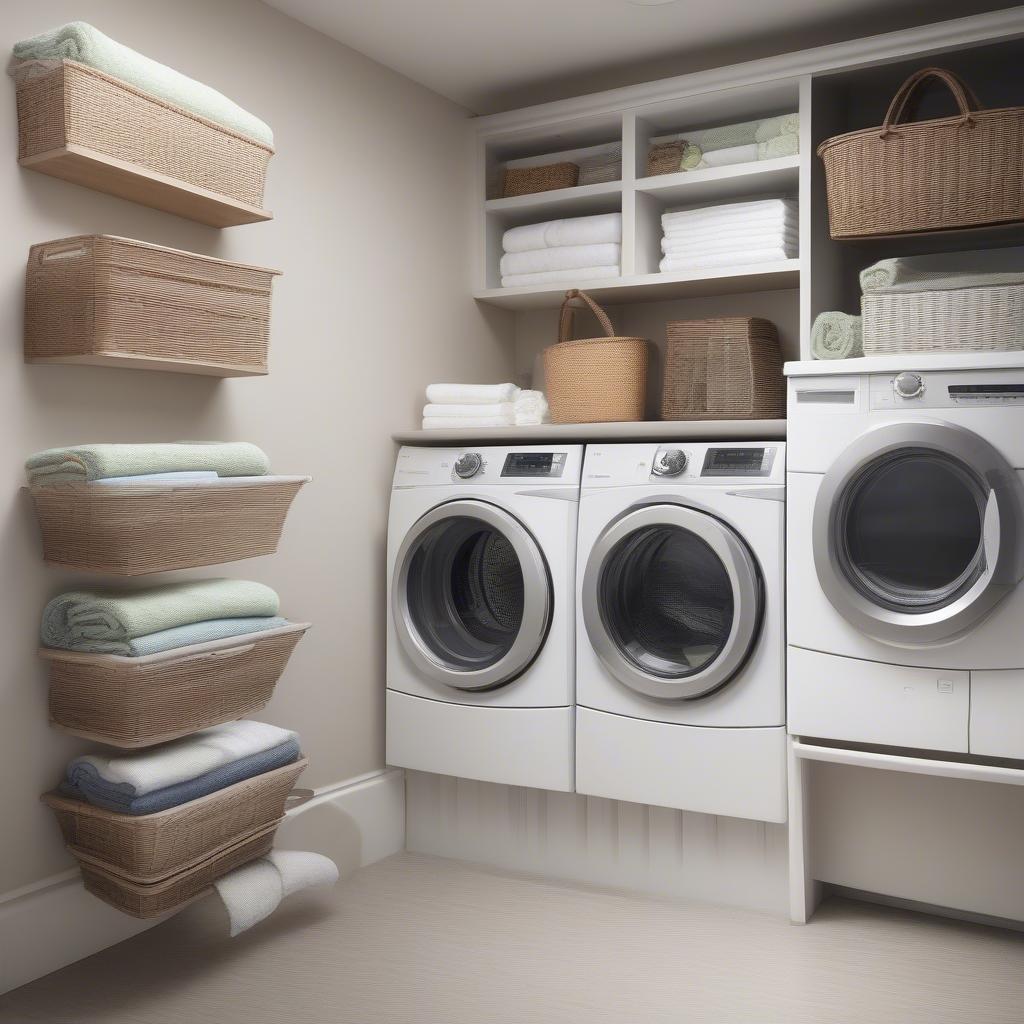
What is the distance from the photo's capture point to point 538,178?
3465mm

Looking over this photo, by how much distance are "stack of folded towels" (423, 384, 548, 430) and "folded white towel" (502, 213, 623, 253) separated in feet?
1.71

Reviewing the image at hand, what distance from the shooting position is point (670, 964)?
2396mm

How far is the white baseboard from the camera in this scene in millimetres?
2205

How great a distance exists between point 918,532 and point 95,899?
196 centimetres

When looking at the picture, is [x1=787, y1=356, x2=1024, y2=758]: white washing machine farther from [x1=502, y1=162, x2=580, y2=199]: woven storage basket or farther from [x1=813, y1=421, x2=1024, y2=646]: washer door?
[x1=502, y1=162, x2=580, y2=199]: woven storage basket

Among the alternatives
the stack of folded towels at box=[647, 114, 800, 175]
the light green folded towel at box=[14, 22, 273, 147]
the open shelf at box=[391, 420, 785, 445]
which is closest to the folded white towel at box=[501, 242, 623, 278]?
the stack of folded towels at box=[647, 114, 800, 175]

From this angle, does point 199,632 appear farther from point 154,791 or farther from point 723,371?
point 723,371

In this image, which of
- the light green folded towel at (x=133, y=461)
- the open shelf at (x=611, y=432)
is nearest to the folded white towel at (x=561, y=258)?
the open shelf at (x=611, y=432)

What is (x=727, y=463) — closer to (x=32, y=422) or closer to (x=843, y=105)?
(x=843, y=105)

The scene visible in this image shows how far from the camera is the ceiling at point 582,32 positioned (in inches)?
111

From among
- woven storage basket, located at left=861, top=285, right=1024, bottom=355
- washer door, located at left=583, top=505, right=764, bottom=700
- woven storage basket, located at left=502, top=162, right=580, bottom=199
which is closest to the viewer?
woven storage basket, located at left=861, top=285, right=1024, bottom=355

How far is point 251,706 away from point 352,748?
68cm

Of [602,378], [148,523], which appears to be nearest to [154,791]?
[148,523]

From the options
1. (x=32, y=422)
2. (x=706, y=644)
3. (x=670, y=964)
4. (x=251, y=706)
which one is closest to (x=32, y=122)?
(x=32, y=422)
